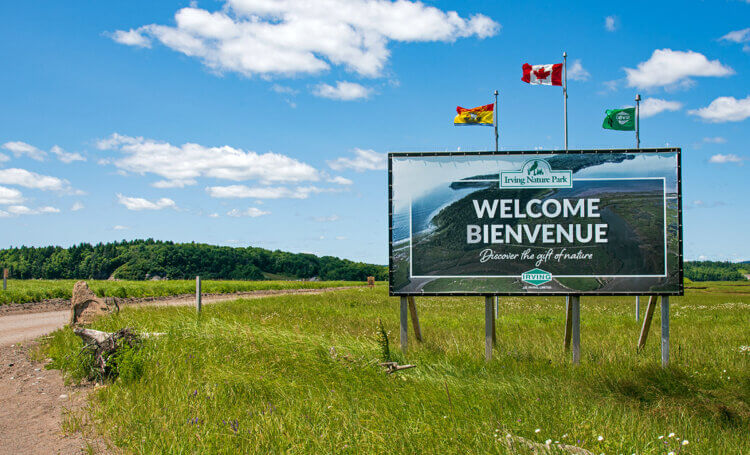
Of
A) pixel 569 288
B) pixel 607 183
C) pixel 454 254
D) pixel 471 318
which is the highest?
pixel 607 183

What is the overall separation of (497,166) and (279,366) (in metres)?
6.14

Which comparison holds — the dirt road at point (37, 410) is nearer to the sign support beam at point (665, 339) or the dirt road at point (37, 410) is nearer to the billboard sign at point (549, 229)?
the billboard sign at point (549, 229)

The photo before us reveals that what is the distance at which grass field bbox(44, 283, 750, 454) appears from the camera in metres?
4.96

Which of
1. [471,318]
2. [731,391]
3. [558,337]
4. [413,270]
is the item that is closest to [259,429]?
[413,270]

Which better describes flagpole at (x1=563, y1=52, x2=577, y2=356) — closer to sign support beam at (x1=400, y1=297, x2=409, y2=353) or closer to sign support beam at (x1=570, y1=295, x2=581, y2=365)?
sign support beam at (x1=570, y1=295, x2=581, y2=365)

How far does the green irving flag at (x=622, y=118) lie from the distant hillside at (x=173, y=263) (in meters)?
78.4

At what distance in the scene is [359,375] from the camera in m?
7.43

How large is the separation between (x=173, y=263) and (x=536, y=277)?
A: 8513 cm

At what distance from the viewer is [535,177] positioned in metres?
10.8

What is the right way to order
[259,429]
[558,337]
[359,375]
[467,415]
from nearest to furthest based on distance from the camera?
[259,429], [467,415], [359,375], [558,337]

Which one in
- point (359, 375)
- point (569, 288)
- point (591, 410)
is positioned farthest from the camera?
point (569, 288)

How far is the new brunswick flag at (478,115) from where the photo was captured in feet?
46.3

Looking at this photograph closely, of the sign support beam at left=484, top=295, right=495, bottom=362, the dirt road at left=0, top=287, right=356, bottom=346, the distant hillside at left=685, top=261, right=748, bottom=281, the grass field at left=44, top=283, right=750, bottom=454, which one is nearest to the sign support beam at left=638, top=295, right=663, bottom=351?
the grass field at left=44, top=283, right=750, bottom=454

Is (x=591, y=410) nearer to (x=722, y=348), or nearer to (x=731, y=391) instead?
(x=731, y=391)
